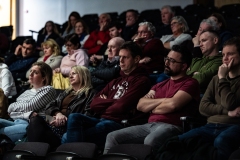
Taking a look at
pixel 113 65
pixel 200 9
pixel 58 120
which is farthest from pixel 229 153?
pixel 200 9

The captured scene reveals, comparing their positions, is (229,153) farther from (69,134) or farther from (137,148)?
(69,134)

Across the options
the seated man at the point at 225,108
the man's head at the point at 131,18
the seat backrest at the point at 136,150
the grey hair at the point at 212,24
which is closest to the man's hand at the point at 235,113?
the seated man at the point at 225,108

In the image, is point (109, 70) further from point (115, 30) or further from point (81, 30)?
point (81, 30)

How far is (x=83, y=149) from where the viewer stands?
4777 mm

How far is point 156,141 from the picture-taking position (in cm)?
484

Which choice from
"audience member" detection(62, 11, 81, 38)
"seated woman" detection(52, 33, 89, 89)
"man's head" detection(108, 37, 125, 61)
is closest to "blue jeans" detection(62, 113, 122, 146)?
"man's head" detection(108, 37, 125, 61)

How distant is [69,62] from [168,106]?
292 cm

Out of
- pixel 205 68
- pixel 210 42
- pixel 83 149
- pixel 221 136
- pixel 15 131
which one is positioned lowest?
pixel 15 131

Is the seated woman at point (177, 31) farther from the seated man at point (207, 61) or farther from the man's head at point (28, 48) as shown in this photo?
the man's head at point (28, 48)

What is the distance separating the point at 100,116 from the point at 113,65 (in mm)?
1122

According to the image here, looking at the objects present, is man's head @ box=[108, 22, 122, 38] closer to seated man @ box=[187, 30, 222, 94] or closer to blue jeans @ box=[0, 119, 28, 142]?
seated man @ box=[187, 30, 222, 94]

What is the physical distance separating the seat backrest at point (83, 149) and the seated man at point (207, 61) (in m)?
1.38

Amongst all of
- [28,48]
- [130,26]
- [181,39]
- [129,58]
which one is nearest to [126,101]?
[129,58]

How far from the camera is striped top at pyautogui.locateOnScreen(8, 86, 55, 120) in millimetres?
6242
